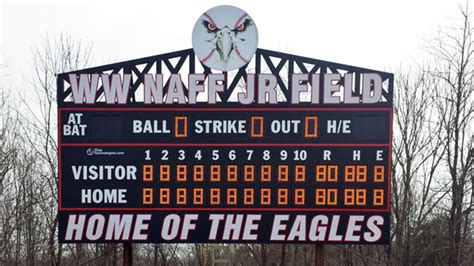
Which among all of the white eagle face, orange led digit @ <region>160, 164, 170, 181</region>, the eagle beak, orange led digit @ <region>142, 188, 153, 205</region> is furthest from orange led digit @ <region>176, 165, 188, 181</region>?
the eagle beak

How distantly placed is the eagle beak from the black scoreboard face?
0.79 meters

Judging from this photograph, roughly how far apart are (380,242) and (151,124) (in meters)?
3.68

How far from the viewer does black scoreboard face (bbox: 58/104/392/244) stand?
722 cm

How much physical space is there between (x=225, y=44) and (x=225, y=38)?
0.33 feet

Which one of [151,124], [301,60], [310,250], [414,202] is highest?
[301,60]

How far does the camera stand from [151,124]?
7.27 m

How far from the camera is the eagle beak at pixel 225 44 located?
746 cm

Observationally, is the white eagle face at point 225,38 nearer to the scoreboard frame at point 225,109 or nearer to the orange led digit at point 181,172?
the scoreboard frame at point 225,109

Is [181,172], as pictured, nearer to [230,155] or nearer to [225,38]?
[230,155]

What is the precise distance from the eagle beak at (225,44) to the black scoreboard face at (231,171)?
79cm

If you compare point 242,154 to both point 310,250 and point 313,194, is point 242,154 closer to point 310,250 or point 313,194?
point 313,194

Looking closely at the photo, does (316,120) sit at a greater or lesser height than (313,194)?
greater

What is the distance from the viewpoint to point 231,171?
23.8ft

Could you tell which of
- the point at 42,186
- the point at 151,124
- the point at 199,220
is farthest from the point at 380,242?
the point at 42,186
